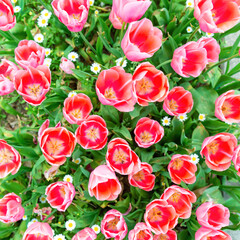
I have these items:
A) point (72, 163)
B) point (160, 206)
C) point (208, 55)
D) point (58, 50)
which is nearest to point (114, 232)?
point (160, 206)

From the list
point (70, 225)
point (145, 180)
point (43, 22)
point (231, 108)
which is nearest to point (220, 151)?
point (231, 108)

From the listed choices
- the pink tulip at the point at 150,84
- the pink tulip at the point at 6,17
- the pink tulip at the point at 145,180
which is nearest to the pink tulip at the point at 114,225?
the pink tulip at the point at 145,180

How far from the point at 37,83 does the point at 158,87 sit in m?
0.75

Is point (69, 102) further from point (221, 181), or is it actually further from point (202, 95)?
point (221, 181)

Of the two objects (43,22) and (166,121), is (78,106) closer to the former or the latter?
(166,121)

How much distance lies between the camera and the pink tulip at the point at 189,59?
159 cm

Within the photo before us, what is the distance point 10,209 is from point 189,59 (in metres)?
1.48

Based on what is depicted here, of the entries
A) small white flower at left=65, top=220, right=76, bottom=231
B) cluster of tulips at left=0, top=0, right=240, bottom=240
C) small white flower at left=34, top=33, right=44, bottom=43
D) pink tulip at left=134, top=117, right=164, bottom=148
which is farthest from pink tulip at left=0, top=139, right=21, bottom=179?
small white flower at left=34, top=33, right=44, bottom=43

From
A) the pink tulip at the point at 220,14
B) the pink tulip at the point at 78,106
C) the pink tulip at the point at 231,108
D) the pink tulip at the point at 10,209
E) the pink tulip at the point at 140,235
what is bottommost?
the pink tulip at the point at 10,209

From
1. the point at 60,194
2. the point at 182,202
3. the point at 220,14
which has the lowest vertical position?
the point at 60,194

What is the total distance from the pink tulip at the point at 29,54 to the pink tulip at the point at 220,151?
116cm

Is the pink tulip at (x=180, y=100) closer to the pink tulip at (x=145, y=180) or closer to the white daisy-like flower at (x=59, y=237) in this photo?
the pink tulip at (x=145, y=180)

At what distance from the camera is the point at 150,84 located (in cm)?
169

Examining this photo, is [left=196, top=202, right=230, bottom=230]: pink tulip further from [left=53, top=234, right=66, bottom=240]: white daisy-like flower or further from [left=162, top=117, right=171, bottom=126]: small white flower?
[left=53, top=234, right=66, bottom=240]: white daisy-like flower
